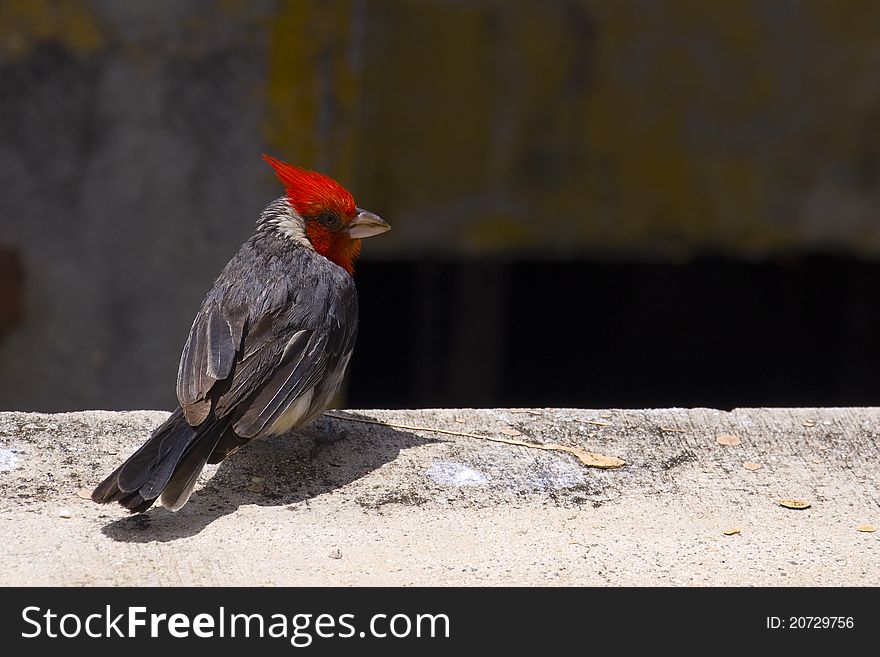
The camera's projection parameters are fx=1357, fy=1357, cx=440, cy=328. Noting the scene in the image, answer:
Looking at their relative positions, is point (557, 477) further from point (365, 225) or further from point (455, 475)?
point (365, 225)

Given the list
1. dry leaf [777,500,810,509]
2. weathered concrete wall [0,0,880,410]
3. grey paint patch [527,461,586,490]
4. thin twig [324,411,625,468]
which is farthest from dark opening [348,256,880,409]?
dry leaf [777,500,810,509]

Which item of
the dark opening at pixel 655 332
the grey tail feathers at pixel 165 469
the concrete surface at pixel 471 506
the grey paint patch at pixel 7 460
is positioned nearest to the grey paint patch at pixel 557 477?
the concrete surface at pixel 471 506

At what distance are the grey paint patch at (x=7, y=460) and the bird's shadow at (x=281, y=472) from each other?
1.39 ft

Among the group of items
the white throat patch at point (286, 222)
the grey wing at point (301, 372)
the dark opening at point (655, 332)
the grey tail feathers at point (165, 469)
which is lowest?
the dark opening at point (655, 332)

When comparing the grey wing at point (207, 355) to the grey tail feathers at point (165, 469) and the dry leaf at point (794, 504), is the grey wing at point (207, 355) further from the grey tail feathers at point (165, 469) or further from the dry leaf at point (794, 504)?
the dry leaf at point (794, 504)

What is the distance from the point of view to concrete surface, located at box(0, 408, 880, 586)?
2.87 m

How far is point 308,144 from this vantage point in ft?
17.7

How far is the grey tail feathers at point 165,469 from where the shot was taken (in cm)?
293

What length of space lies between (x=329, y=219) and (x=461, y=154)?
9.89 ft

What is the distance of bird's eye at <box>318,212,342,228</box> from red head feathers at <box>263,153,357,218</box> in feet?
0.04

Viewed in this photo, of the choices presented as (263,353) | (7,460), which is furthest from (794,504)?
(7,460)

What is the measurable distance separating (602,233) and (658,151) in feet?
1.66

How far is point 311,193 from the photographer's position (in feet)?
12.6
